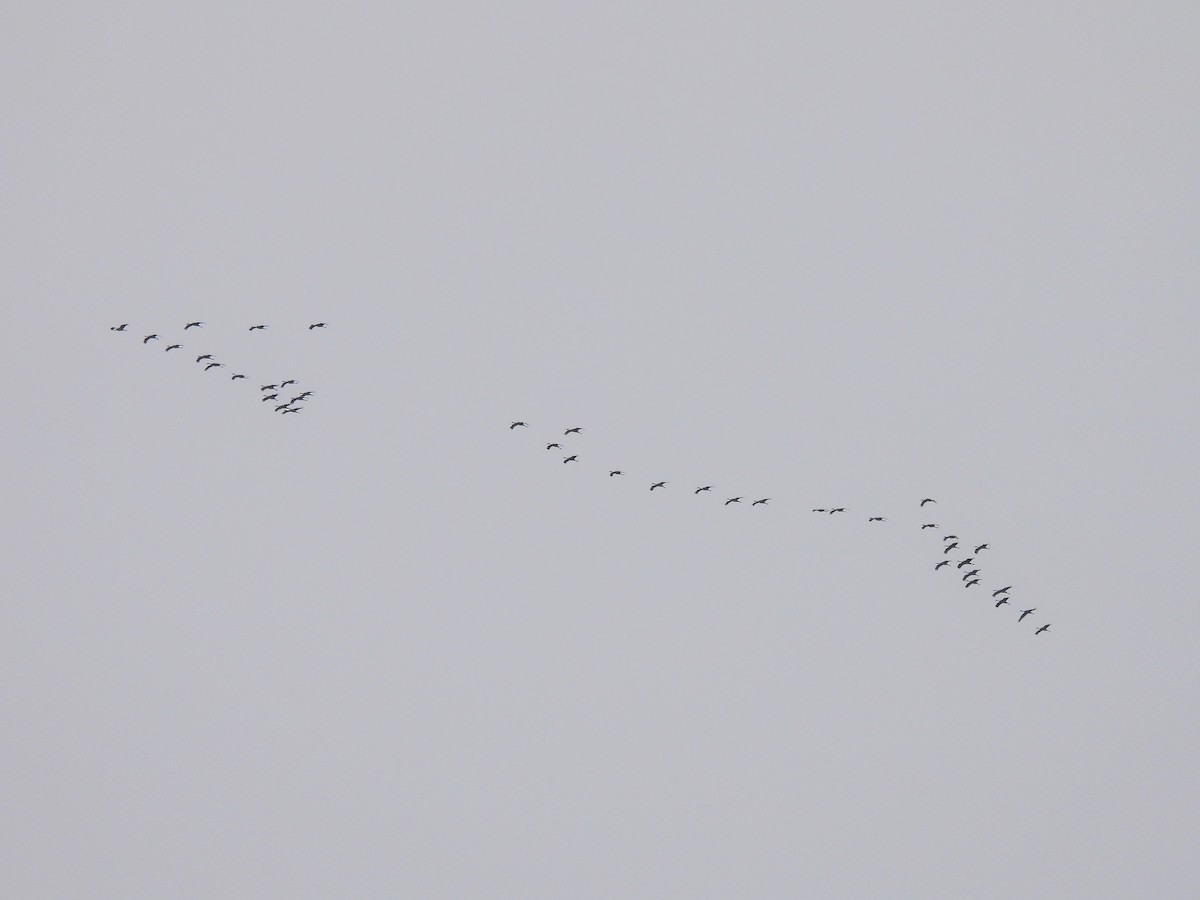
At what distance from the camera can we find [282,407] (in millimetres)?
111938
